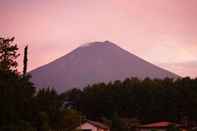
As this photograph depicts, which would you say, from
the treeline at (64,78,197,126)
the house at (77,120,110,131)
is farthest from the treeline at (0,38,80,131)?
the treeline at (64,78,197,126)

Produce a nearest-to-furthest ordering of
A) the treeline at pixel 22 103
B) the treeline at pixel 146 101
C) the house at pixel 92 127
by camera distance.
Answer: the treeline at pixel 22 103 < the house at pixel 92 127 < the treeline at pixel 146 101

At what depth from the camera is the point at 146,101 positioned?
88000 mm

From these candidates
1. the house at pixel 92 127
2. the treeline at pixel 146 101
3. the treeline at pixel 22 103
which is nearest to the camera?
the treeline at pixel 22 103

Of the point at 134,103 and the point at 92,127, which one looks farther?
the point at 134,103

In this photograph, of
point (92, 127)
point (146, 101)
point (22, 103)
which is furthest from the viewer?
point (146, 101)

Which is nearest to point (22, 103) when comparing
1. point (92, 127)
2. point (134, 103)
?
point (92, 127)

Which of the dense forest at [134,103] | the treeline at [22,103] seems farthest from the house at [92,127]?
the treeline at [22,103]

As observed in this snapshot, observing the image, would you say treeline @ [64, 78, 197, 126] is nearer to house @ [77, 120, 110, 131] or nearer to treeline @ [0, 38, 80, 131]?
house @ [77, 120, 110, 131]

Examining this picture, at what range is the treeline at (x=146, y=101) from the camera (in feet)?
283

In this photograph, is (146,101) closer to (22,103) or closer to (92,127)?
(92,127)

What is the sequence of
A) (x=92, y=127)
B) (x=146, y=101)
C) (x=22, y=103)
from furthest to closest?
(x=146, y=101)
(x=92, y=127)
(x=22, y=103)

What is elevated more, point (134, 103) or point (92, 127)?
point (134, 103)

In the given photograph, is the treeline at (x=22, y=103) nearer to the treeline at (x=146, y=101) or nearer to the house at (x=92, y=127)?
the house at (x=92, y=127)

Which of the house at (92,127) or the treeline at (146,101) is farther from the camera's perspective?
the treeline at (146,101)
